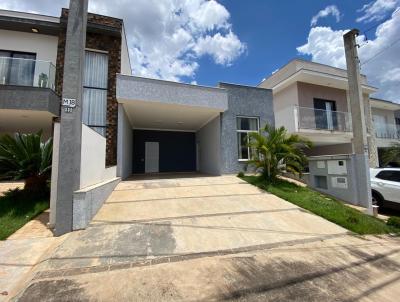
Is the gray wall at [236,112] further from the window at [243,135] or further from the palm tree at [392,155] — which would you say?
the palm tree at [392,155]

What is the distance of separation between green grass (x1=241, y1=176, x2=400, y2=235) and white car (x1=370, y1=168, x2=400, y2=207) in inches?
70.9

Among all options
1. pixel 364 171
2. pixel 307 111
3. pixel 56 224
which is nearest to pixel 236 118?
pixel 307 111

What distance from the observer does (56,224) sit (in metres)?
4.30

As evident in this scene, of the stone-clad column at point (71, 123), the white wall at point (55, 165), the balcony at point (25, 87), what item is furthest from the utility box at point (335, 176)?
the balcony at point (25, 87)

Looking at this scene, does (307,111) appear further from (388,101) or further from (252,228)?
(388,101)

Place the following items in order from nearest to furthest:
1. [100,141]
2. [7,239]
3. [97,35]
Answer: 1. [7,239]
2. [100,141]
3. [97,35]

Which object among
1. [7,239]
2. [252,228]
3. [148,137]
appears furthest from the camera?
[148,137]

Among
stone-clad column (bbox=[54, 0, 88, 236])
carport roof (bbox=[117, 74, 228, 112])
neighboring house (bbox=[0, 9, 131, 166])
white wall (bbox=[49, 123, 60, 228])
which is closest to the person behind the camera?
stone-clad column (bbox=[54, 0, 88, 236])

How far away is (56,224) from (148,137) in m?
11.4

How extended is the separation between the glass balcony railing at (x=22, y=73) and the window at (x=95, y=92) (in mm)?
1745

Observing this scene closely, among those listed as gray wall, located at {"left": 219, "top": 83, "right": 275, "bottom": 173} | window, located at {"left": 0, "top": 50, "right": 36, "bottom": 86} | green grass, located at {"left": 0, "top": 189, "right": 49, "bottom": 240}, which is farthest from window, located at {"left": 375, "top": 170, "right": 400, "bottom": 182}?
window, located at {"left": 0, "top": 50, "right": 36, "bottom": 86}

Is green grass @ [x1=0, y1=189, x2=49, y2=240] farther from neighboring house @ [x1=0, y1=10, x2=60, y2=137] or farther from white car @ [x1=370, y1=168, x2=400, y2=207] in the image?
white car @ [x1=370, y1=168, x2=400, y2=207]

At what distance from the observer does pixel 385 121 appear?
64.5 ft

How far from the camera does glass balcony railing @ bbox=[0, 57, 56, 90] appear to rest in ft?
27.2
